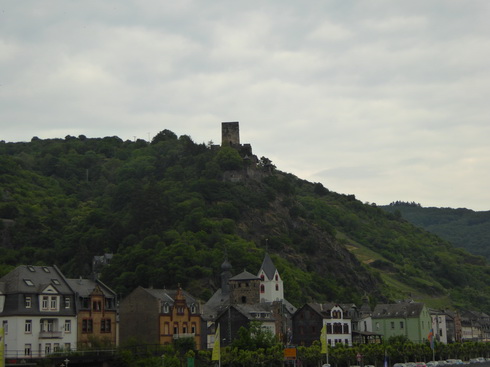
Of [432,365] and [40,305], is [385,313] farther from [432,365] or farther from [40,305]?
[40,305]

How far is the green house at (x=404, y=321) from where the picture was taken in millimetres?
150500

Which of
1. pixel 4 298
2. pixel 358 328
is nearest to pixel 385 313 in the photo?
pixel 358 328

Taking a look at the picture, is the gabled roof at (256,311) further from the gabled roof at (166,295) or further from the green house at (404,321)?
the green house at (404,321)

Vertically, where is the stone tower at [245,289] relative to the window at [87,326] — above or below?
above

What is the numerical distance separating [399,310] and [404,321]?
3.22m

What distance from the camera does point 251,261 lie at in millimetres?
181250

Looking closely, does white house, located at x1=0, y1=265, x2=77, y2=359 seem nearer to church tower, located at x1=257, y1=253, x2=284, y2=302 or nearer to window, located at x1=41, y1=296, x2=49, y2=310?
window, located at x1=41, y1=296, x2=49, y2=310

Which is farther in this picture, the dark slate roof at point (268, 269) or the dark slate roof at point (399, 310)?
the dark slate roof at point (399, 310)

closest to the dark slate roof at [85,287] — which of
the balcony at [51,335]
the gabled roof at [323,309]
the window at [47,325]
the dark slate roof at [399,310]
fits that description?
the window at [47,325]

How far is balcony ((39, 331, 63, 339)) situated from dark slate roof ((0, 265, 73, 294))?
4601 millimetres

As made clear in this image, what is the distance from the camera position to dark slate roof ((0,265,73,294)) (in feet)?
291

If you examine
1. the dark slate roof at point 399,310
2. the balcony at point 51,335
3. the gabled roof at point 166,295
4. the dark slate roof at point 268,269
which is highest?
Result: the dark slate roof at point 268,269

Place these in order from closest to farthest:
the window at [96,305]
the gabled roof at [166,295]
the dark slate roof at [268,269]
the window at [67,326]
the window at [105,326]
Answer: the window at [67,326], the window at [96,305], the window at [105,326], the gabled roof at [166,295], the dark slate roof at [268,269]

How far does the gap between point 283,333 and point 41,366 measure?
59538mm
